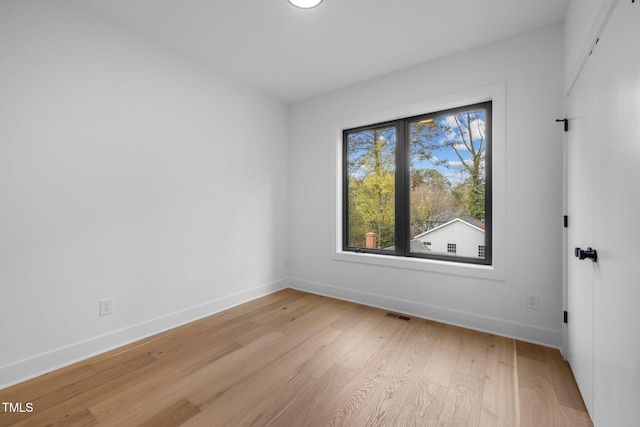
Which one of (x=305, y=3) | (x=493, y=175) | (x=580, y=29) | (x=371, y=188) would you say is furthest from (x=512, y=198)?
(x=305, y=3)

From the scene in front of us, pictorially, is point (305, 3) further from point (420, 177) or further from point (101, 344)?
point (101, 344)

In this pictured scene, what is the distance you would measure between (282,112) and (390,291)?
9.08 ft

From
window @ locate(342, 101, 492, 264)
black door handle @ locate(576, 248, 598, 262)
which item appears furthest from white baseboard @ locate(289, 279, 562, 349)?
black door handle @ locate(576, 248, 598, 262)

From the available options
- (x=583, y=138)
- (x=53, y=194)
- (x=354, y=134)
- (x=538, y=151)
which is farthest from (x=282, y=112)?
(x=583, y=138)

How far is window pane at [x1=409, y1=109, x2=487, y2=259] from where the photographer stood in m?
2.69

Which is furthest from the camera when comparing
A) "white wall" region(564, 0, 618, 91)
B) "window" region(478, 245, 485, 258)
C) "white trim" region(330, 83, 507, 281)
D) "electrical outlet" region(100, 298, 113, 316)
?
"window" region(478, 245, 485, 258)

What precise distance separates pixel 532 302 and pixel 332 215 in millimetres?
2148

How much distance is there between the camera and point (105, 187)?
2.19 meters

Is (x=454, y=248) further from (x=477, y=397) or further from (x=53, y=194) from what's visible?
(x=53, y=194)

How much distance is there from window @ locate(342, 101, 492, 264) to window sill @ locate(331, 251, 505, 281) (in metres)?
0.14

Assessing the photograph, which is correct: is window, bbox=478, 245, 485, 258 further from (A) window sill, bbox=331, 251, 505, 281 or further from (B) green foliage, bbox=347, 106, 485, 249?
(B) green foliage, bbox=347, 106, 485, 249

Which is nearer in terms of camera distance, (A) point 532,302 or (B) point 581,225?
(B) point 581,225

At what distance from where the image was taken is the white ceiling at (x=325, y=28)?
6.75ft

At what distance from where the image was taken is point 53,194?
194 centimetres
